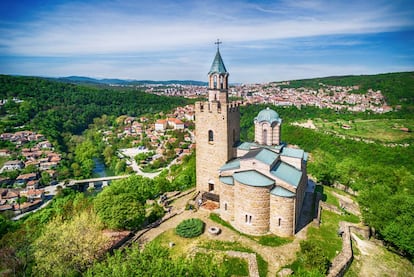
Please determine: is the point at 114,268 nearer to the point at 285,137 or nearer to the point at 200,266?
the point at 200,266

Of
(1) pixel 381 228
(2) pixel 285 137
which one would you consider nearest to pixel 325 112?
(2) pixel 285 137

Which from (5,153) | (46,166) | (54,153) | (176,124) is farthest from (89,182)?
(176,124)

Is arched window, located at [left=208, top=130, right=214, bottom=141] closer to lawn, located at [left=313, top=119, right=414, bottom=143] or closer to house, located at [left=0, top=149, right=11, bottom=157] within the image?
house, located at [left=0, top=149, right=11, bottom=157]

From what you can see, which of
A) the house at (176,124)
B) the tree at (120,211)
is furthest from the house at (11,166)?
the house at (176,124)

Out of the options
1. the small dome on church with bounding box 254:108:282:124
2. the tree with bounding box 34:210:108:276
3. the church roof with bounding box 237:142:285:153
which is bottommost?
the tree with bounding box 34:210:108:276

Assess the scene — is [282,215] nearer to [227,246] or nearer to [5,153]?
[227,246]

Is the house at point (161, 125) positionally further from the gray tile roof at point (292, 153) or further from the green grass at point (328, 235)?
the green grass at point (328, 235)

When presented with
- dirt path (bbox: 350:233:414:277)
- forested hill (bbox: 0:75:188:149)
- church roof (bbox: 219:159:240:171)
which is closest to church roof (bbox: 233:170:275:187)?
church roof (bbox: 219:159:240:171)
